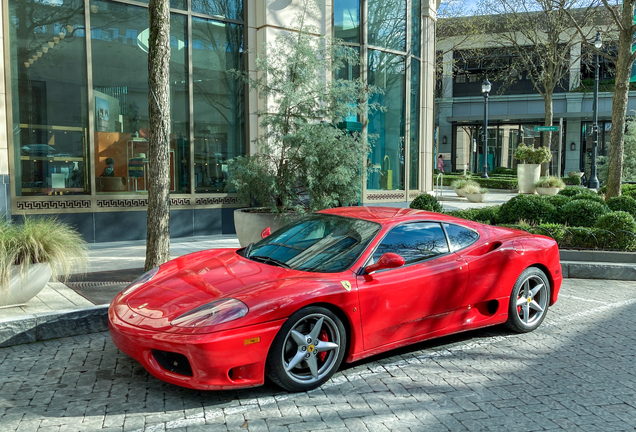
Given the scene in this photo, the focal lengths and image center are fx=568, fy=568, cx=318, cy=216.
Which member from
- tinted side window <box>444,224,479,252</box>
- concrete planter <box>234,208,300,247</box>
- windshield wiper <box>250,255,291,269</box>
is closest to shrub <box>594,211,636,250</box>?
tinted side window <box>444,224,479,252</box>

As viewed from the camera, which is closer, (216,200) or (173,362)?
(173,362)

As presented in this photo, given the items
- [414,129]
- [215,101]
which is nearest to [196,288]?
[215,101]

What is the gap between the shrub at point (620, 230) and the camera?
9.52 m

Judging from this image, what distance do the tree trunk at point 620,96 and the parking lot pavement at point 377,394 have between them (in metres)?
9.45

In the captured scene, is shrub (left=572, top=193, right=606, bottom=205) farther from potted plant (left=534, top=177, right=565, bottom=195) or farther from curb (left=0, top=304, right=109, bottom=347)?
potted plant (left=534, top=177, right=565, bottom=195)

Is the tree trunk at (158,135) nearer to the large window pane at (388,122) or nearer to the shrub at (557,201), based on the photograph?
the large window pane at (388,122)

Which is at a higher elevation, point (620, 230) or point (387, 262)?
point (387, 262)

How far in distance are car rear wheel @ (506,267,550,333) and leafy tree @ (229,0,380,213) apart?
12.7ft

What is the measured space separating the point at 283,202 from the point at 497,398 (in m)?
5.84

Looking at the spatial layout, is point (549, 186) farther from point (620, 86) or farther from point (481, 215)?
point (481, 215)

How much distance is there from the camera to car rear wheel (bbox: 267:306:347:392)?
4.03 m

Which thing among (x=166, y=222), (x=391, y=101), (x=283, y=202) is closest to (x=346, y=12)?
(x=391, y=101)

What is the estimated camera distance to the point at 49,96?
1052 centimetres

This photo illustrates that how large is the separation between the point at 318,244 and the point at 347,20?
1014 centimetres
